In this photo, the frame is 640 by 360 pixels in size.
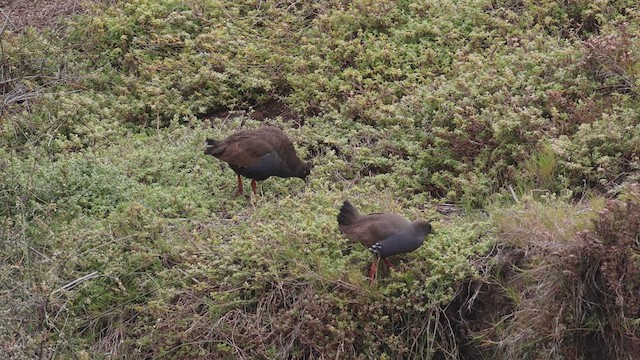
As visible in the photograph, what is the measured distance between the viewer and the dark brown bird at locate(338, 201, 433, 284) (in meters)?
7.16

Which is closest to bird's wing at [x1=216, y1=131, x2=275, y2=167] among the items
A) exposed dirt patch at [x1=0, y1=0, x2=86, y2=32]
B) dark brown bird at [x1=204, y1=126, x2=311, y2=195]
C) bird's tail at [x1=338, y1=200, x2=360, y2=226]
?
dark brown bird at [x1=204, y1=126, x2=311, y2=195]

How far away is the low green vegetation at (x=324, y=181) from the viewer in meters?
7.00

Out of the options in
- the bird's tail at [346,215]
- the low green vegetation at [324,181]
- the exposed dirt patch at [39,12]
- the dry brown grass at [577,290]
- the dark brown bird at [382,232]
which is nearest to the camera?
the dry brown grass at [577,290]

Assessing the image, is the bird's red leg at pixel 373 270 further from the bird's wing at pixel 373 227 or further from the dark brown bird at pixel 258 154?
the dark brown bird at pixel 258 154

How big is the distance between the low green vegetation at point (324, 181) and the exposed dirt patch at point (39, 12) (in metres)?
0.40

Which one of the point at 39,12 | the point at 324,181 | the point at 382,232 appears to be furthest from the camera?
the point at 39,12

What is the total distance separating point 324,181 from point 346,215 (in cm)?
150

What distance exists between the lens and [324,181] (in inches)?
353

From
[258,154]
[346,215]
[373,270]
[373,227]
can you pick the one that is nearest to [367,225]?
[373,227]

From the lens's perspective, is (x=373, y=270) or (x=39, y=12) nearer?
(x=373, y=270)

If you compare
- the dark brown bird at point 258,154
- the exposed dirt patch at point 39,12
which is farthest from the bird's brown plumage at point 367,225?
the exposed dirt patch at point 39,12

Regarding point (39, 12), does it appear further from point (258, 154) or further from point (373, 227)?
point (373, 227)

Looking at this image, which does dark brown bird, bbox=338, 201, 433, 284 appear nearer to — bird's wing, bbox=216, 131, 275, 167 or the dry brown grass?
the dry brown grass

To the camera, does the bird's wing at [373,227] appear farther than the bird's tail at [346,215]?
No
